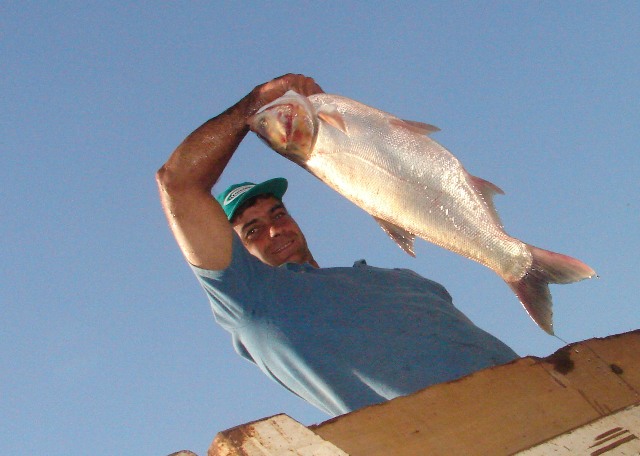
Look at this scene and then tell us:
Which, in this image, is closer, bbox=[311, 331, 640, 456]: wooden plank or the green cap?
bbox=[311, 331, 640, 456]: wooden plank

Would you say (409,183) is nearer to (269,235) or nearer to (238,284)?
(238,284)

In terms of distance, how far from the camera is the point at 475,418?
2146 millimetres

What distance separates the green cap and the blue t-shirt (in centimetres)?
101

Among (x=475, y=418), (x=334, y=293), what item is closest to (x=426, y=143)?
(x=334, y=293)

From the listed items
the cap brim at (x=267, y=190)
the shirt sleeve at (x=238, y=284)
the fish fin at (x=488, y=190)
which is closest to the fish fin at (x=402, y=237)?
the fish fin at (x=488, y=190)

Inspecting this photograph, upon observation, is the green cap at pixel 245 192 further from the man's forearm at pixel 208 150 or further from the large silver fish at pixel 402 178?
the large silver fish at pixel 402 178

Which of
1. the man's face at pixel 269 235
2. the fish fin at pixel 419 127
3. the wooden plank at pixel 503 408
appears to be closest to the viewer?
the wooden plank at pixel 503 408

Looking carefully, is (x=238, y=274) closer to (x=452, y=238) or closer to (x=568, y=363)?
(x=452, y=238)

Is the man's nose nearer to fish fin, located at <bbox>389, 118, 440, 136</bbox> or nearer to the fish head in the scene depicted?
the fish head

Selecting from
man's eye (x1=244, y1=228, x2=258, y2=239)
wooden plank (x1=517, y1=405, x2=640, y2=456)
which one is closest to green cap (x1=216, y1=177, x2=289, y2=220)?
man's eye (x1=244, y1=228, x2=258, y2=239)

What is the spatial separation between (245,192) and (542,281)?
2608 mm

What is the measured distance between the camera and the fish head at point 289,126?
3.30 metres

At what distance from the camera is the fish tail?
2.65 metres

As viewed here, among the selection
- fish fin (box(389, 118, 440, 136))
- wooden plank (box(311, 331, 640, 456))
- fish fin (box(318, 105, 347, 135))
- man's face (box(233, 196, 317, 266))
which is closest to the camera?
wooden plank (box(311, 331, 640, 456))
